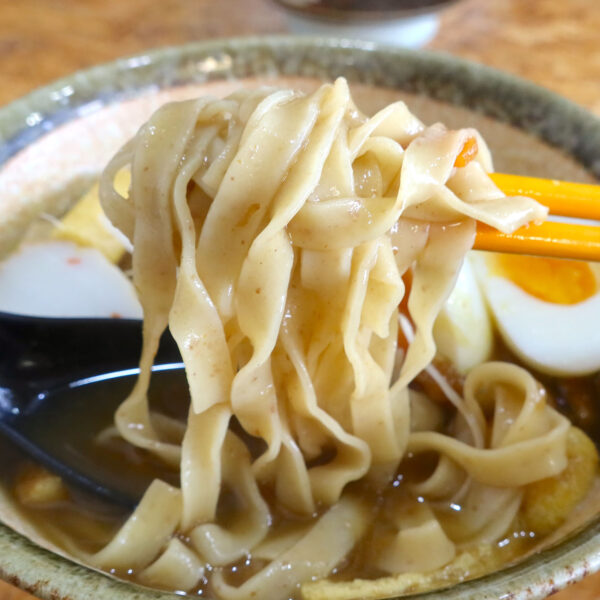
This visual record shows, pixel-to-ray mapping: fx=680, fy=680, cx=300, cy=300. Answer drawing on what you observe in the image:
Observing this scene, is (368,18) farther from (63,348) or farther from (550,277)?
(63,348)

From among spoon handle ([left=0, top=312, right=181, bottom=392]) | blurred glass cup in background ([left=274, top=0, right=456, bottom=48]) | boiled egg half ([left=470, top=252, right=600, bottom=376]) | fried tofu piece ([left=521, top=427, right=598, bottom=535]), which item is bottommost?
fried tofu piece ([left=521, top=427, right=598, bottom=535])

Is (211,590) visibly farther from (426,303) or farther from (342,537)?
(426,303)

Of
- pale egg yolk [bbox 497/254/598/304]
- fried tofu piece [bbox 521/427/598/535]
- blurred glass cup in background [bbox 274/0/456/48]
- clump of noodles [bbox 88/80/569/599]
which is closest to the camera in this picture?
clump of noodles [bbox 88/80/569/599]

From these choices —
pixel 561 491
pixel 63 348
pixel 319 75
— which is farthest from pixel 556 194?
pixel 63 348

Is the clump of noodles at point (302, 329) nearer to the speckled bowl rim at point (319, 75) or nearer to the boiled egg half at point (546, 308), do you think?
the boiled egg half at point (546, 308)

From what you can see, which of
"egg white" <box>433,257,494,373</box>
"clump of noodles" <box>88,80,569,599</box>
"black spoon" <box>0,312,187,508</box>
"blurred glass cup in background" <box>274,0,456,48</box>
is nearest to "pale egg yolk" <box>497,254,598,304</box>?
"egg white" <box>433,257,494,373</box>

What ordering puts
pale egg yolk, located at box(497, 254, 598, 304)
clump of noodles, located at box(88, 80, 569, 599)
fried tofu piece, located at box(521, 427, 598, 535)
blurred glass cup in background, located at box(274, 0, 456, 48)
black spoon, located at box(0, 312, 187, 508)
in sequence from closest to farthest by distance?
clump of noodles, located at box(88, 80, 569, 599)
fried tofu piece, located at box(521, 427, 598, 535)
black spoon, located at box(0, 312, 187, 508)
pale egg yolk, located at box(497, 254, 598, 304)
blurred glass cup in background, located at box(274, 0, 456, 48)

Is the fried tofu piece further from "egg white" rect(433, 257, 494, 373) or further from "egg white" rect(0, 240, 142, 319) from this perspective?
"egg white" rect(0, 240, 142, 319)
